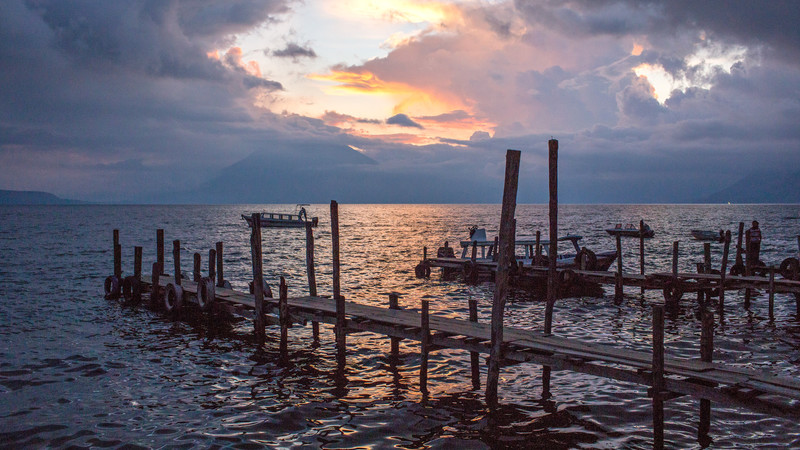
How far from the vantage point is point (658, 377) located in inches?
331

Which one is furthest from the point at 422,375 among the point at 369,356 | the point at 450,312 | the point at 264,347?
the point at 450,312

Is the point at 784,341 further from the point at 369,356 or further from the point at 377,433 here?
the point at 377,433

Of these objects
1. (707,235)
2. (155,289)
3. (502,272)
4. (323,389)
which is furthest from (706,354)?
(707,235)

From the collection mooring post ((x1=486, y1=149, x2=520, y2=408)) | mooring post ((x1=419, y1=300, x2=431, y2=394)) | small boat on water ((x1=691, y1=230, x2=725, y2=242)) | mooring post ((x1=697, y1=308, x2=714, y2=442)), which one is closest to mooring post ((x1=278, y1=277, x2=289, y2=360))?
mooring post ((x1=419, y1=300, x2=431, y2=394))

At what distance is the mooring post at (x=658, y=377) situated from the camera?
8398 millimetres

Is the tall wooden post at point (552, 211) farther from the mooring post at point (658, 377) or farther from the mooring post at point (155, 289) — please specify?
the mooring post at point (155, 289)

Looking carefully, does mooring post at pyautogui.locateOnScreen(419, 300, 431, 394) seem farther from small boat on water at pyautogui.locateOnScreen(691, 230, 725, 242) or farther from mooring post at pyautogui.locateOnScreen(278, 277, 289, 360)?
small boat on water at pyautogui.locateOnScreen(691, 230, 725, 242)

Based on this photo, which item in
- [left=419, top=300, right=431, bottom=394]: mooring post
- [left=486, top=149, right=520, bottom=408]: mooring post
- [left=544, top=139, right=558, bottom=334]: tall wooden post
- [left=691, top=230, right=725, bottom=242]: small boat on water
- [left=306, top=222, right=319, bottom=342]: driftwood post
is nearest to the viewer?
[left=486, top=149, right=520, bottom=408]: mooring post

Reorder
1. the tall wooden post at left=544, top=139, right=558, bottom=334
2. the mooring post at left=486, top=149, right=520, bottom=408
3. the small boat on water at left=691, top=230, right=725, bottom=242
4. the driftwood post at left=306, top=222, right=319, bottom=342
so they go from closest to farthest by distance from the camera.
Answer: the mooring post at left=486, top=149, right=520, bottom=408
the tall wooden post at left=544, top=139, right=558, bottom=334
the driftwood post at left=306, top=222, right=319, bottom=342
the small boat on water at left=691, top=230, right=725, bottom=242

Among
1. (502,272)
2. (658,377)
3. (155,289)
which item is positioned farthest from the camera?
(155,289)

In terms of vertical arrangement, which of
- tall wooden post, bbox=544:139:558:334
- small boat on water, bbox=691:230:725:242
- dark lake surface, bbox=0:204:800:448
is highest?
tall wooden post, bbox=544:139:558:334

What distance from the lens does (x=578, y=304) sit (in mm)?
22422

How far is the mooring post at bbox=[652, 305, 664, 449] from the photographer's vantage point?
8398 millimetres

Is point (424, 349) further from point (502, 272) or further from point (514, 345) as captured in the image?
point (502, 272)
